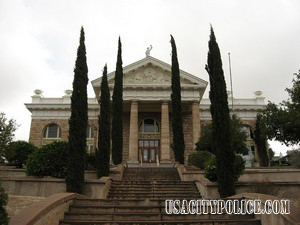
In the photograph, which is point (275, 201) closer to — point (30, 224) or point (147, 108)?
point (30, 224)

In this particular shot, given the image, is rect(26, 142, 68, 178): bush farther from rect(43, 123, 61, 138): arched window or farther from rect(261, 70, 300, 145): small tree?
rect(43, 123, 61, 138): arched window

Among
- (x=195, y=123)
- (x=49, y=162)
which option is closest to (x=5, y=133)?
(x=49, y=162)

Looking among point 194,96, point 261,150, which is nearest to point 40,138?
point 194,96

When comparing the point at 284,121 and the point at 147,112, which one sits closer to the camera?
the point at 284,121

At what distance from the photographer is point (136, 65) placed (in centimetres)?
3366

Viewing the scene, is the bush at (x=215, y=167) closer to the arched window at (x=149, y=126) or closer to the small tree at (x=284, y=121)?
the small tree at (x=284, y=121)

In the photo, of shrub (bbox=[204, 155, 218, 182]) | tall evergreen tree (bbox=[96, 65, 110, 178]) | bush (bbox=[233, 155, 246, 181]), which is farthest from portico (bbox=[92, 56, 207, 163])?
bush (bbox=[233, 155, 246, 181])

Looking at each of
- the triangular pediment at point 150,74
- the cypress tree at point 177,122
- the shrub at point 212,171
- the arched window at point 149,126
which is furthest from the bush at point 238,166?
the arched window at point 149,126

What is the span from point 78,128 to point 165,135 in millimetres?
17226

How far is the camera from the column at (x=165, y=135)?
1171 inches

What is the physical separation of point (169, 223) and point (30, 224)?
353cm

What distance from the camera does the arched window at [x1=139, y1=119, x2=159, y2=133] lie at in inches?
1383

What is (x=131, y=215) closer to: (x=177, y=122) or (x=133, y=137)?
(x=177, y=122)

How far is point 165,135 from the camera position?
30.5 meters
